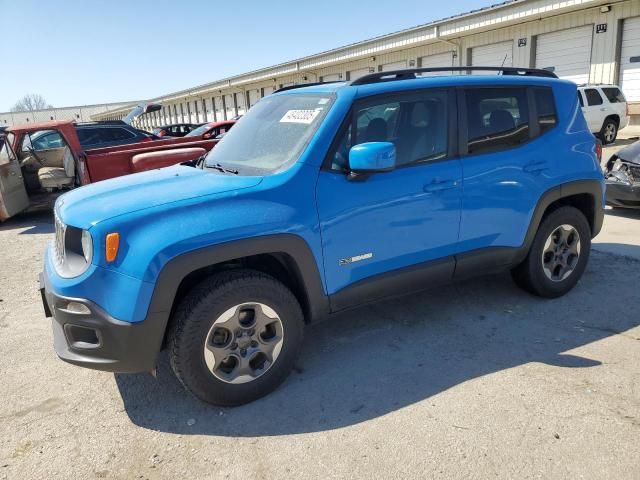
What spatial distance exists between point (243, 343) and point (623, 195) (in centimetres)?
610

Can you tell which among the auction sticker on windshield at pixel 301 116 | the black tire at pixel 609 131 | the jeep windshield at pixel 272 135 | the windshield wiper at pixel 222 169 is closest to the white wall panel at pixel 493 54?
the black tire at pixel 609 131

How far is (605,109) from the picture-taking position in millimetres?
14430

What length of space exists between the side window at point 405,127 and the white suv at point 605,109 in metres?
12.4

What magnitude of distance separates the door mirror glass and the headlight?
1.50m

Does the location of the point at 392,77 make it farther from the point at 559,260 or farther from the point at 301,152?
the point at 559,260

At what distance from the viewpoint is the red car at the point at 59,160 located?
7.82 meters

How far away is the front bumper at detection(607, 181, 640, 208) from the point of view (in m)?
6.64

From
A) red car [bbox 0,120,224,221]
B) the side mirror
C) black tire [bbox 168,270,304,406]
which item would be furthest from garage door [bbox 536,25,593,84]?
black tire [bbox 168,270,304,406]

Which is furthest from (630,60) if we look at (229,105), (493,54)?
(229,105)

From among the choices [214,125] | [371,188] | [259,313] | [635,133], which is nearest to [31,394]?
[259,313]

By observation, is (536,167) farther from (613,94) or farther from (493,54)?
(493,54)

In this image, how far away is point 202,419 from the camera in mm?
2869

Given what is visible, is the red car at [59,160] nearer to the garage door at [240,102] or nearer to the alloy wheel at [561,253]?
the alloy wheel at [561,253]

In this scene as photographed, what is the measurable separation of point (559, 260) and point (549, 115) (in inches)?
47.8
